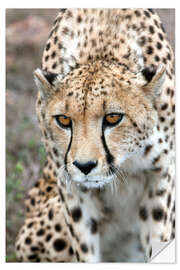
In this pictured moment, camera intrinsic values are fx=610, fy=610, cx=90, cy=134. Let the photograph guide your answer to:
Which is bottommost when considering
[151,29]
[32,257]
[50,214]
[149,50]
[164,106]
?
[32,257]

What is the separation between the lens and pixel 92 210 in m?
2.75

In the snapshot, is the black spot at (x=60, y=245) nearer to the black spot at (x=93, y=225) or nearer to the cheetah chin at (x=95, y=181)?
the black spot at (x=93, y=225)

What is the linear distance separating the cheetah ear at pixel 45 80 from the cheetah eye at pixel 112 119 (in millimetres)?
290

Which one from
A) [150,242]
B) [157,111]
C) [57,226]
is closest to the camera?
[157,111]

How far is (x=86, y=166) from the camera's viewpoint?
7.78ft

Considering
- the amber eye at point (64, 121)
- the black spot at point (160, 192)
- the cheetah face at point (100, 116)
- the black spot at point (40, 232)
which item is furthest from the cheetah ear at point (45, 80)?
the black spot at point (40, 232)

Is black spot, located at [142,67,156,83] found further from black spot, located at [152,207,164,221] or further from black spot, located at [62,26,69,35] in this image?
black spot, located at [152,207,164,221]

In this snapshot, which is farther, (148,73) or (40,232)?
(40,232)

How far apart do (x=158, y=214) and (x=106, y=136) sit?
19.8 inches

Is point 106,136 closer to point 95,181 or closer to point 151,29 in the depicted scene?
point 95,181

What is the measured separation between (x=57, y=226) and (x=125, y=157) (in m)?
0.69
